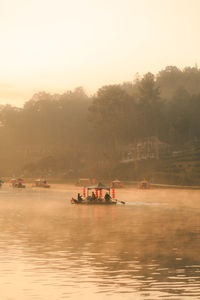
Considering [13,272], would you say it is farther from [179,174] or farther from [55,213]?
[179,174]

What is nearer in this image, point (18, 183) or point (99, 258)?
point (99, 258)

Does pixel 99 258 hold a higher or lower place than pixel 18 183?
lower

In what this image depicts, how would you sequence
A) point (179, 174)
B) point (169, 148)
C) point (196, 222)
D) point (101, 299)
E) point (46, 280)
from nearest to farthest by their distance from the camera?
1. point (101, 299)
2. point (46, 280)
3. point (196, 222)
4. point (179, 174)
5. point (169, 148)

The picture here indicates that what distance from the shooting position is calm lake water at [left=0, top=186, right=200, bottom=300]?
26.5 metres

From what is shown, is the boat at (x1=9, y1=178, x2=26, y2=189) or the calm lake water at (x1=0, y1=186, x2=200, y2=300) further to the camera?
the boat at (x1=9, y1=178, x2=26, y2=189)

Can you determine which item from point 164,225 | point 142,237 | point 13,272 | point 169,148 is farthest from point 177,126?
point 13,272

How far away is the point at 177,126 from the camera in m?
182

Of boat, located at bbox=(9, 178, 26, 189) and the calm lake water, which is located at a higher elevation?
boat, located at bbox=(9, 178, 26, 189)

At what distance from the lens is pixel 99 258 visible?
35.6m

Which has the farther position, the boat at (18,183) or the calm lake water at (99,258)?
the boat at (18,183)

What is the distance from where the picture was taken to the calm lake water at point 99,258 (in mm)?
26469

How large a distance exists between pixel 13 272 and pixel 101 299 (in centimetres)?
753

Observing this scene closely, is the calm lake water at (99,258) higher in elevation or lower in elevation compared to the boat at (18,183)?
lower

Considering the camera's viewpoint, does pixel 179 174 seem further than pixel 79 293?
Yes
